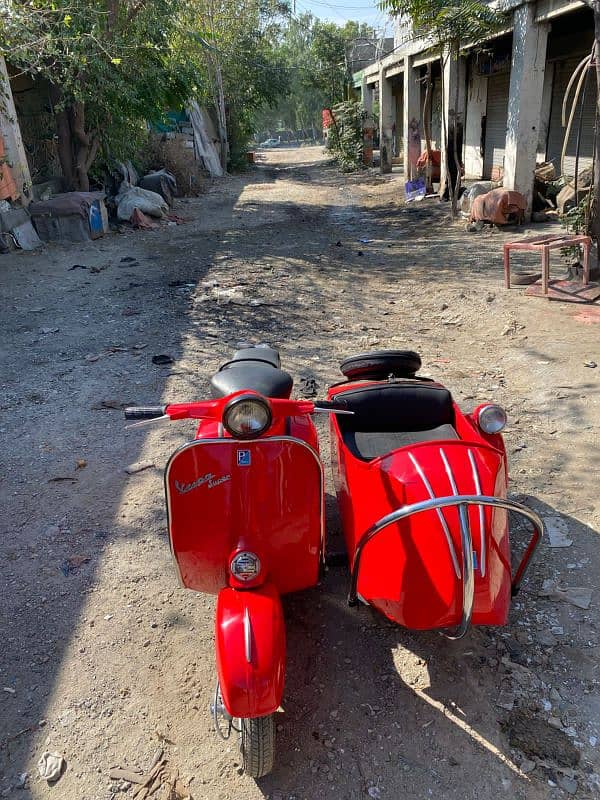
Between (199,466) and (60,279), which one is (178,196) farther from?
(199,466)

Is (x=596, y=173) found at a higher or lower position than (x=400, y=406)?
higher

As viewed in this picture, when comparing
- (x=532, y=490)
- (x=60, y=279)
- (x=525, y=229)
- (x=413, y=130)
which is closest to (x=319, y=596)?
(x=532, y=490)

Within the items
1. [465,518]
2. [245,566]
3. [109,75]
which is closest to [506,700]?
[465,518]

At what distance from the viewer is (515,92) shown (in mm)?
9805


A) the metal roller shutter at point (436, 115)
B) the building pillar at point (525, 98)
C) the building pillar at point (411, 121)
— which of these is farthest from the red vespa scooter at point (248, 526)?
the metal roller shutter at point (436, 115)

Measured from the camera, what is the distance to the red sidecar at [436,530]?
6.13 feet

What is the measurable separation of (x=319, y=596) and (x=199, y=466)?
92 cm

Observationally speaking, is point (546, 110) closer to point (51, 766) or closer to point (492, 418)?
point (492, 418)

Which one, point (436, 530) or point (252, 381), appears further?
point (252, 381)

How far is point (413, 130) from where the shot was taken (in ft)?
52.3

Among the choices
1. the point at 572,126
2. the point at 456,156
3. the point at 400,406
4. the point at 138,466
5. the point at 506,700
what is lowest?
the point at 506,700

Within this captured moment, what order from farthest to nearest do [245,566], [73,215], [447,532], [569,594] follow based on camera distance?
A: [73,215]
[569,594]
[245,566]
[447,532]

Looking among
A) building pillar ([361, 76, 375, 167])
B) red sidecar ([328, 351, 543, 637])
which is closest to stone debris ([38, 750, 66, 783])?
red sidecar ([328, 351, 543, 637])

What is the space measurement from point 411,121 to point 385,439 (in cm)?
1545
